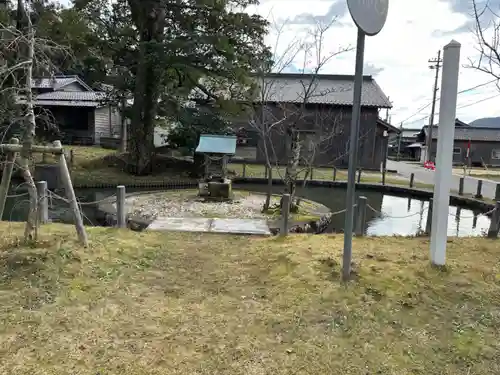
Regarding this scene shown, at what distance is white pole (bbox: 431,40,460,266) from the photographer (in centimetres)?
381

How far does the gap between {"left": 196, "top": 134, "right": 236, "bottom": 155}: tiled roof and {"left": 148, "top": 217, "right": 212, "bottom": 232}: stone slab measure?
326cm

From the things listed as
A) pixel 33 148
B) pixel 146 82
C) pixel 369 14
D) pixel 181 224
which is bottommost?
pixel 181 224

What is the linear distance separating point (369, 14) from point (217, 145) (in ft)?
26.3

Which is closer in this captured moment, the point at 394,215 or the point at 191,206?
the point at 191,206

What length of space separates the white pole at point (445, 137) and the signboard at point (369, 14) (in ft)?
2.55

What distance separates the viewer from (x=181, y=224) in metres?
7.64

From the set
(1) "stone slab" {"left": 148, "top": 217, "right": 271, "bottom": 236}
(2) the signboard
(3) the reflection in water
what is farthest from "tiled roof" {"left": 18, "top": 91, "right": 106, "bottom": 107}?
(2) the signboard

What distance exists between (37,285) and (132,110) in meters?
14.1

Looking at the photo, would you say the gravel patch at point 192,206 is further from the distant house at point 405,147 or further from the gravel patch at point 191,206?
the distant house at point 405,147

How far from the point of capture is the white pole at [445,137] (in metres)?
3.81

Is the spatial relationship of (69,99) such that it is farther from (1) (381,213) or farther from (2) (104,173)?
(1) (381,213)

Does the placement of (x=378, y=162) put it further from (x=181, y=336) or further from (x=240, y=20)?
(x=181, y=336)

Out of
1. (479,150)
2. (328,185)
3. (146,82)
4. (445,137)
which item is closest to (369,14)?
(445,137)

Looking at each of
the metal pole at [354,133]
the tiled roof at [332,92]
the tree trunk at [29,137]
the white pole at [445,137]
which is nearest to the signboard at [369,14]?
the metal pole at [354,133]
